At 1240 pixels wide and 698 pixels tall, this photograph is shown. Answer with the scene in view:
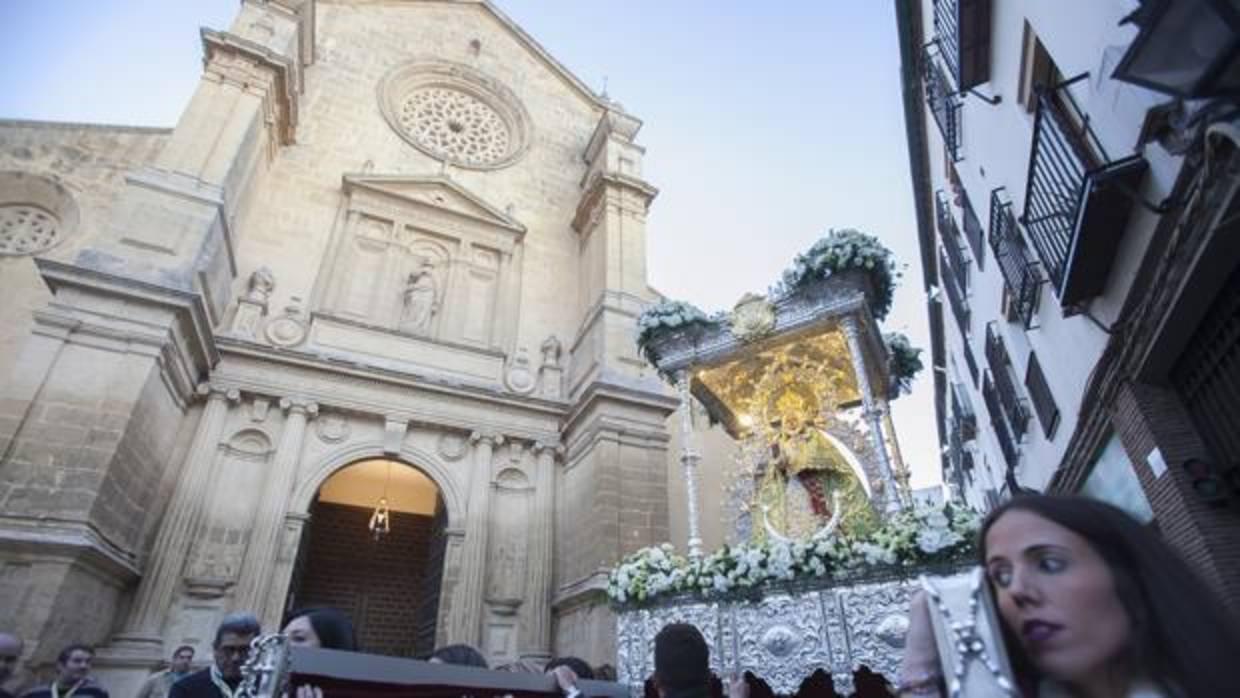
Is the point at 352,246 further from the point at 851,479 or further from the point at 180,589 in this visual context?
the point at 851,479

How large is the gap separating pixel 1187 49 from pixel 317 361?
10.4m

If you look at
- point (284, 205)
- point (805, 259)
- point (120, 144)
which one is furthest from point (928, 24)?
point (120, 144)

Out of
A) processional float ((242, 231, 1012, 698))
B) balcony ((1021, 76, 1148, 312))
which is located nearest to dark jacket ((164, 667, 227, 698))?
processional float ((242, 231, 1012, 698))

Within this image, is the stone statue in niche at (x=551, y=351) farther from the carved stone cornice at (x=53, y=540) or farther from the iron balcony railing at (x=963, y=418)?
the iron balcony railing at (x=963, y=418)

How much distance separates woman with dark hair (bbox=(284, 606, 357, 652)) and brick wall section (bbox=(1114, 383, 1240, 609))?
A: 4.61 m

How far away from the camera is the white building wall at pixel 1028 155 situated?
4277 millimetres

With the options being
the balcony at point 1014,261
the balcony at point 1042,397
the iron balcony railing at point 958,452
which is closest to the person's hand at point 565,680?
the balcony at point 1014,261

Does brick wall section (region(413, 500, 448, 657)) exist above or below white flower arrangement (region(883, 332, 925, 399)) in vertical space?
below

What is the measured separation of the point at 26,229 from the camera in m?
9.70

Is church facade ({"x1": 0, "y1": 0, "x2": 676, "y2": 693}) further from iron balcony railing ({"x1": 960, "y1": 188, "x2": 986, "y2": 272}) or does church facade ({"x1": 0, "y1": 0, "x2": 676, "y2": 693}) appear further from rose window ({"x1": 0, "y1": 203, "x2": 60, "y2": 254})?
iron balcony railing ({"x1": 960, "y1": 188, "x2": 986, "y2": 272})

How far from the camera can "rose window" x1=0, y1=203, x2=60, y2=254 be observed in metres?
9.51

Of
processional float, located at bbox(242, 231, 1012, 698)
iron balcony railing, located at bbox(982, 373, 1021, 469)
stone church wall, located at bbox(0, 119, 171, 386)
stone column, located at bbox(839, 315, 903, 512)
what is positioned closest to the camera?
processional float, located at bbox(242, 231, 1012, 698)

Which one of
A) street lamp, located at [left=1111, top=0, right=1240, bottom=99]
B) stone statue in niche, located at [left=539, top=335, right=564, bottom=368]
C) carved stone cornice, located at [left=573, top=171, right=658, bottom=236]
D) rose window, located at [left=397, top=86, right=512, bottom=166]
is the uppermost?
rose window, located at [left=397, top=86, right=512, bottom=166]

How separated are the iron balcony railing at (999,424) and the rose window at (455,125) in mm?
11474
